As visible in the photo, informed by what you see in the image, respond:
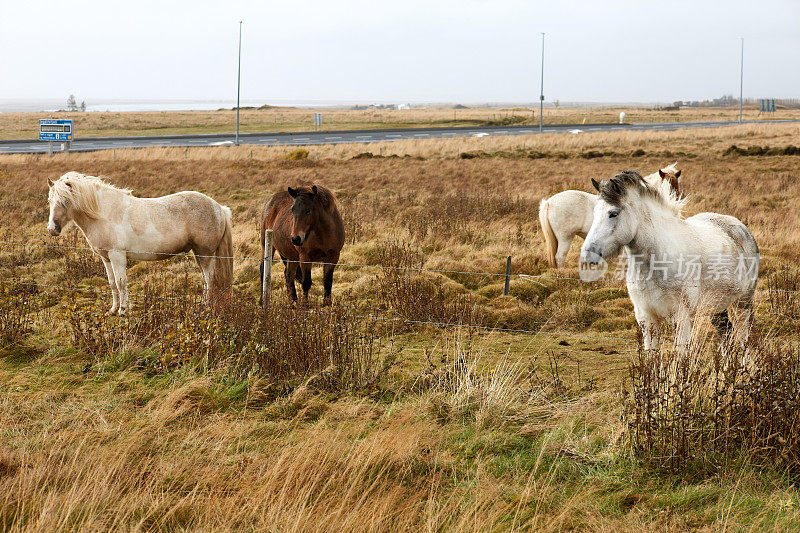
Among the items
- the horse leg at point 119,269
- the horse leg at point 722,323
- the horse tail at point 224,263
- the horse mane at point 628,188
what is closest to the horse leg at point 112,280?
the horse leg at point 119,269

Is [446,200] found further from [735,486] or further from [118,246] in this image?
[735,486]

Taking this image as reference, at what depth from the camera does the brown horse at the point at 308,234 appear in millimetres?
8633

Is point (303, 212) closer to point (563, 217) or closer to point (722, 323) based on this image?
point (563, 217)

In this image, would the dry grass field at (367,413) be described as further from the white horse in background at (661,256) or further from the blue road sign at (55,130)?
the blue road sign at (55,130)

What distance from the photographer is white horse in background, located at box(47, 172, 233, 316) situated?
340 inches

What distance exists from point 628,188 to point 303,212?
4.35 m

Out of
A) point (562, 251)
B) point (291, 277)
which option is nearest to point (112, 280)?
point (291, 277)

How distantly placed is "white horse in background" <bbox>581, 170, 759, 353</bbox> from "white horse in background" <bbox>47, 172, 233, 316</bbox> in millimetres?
5036

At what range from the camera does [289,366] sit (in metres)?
6.13

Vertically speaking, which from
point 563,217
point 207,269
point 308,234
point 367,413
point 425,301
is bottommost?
point 367,413

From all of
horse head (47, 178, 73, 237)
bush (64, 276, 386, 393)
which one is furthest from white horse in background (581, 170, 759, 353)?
horse head (47, 178, 73, 237)

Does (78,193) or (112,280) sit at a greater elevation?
(78,193)

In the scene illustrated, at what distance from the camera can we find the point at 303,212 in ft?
28.3

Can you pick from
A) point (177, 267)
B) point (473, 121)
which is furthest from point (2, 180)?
point (473, 121)
